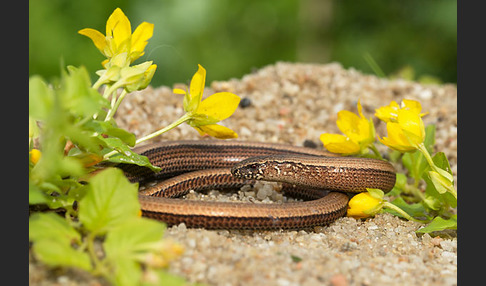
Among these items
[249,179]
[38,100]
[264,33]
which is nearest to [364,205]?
[249,179]

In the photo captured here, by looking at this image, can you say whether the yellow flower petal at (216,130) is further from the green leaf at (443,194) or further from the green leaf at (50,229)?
the green leaf at (443,194)

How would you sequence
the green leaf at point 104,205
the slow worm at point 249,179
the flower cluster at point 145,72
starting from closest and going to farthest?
the green leaf at point 104,205 < the flower cluster at point 145,72 < the slow worm at point 249,179

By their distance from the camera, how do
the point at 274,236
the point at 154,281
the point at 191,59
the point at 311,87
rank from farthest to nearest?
the point at 191,59 < the point at 311,87 < the point at 274,236 < the point at 154,281

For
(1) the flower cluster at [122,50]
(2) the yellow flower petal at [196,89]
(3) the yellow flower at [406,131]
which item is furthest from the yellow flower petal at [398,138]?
(1) the flower cluster at [122,50]

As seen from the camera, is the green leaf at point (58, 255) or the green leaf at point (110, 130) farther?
the green leaf at point (110, 130)

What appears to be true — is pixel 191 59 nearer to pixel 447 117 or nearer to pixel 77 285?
pixel 447 117

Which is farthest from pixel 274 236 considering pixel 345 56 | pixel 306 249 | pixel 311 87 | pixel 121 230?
pixel 345 56

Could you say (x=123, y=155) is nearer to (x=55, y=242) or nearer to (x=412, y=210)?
(x=55, y=242)
